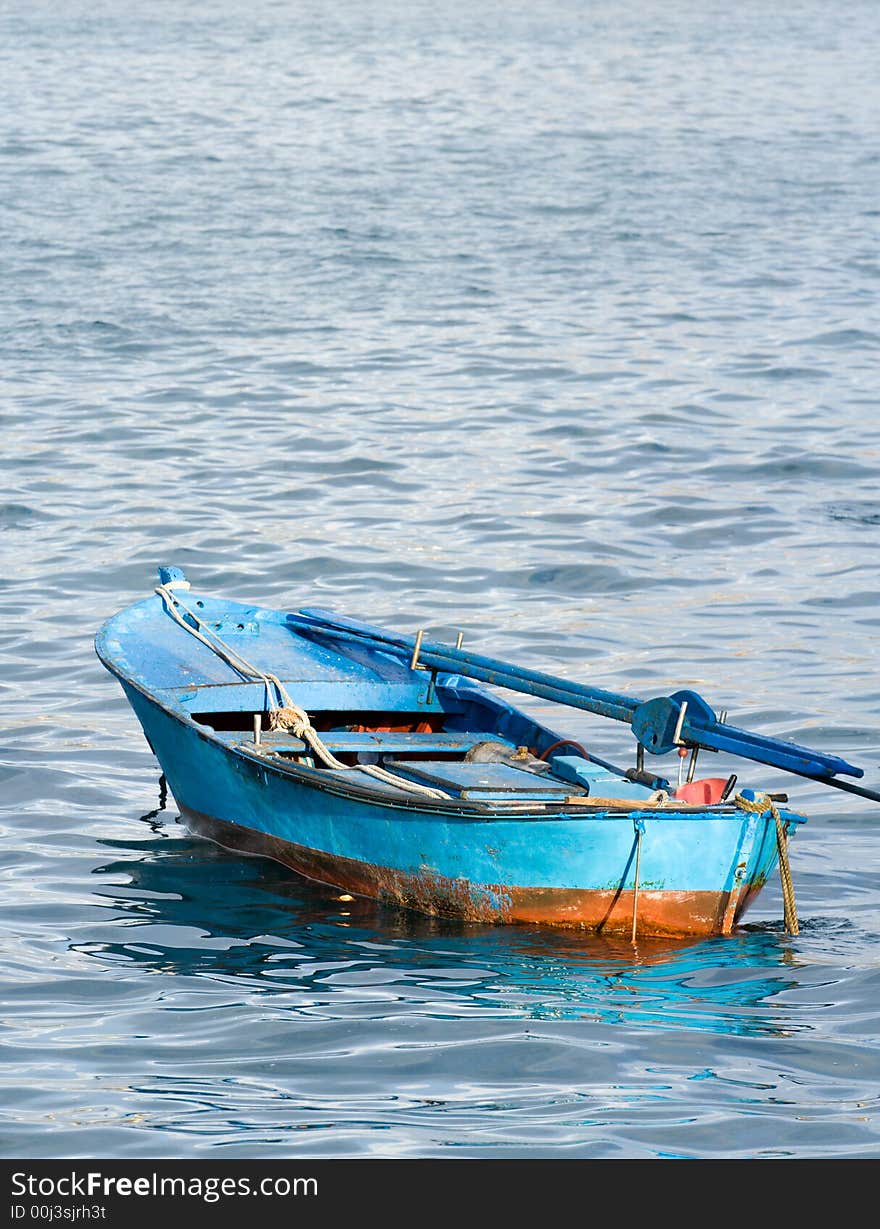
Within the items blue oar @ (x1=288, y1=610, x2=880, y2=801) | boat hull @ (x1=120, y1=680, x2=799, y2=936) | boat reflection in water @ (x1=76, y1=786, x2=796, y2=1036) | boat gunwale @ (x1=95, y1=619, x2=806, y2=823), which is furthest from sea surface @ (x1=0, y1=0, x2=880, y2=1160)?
blue oar @ (x1=288, y1=610, x2=880, y2=801)

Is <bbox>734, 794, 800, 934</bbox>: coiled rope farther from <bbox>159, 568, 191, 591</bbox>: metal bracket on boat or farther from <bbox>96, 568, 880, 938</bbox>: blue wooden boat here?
<bbox>159, 568, 191, 591</bbox>: metal bracket on boat

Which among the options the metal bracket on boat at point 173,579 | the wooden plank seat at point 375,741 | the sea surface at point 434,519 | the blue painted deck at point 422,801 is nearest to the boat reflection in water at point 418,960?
the sea surface at point 434,519

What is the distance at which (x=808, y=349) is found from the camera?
66.0 ft

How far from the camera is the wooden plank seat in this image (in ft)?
29.8

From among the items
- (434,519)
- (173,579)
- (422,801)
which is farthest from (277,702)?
(434,519)

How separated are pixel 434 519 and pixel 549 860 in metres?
7.35

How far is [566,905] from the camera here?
25.8ft

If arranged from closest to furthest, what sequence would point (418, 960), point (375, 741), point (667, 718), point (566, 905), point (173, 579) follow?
point (418, 960)
point (566, 905)
point (667, 718)
point (375, 741)
point (173, 579)

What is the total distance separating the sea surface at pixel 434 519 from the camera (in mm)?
6746

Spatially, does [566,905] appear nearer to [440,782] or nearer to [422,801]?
[422,801]

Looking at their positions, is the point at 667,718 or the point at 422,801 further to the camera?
the point at 667,718
